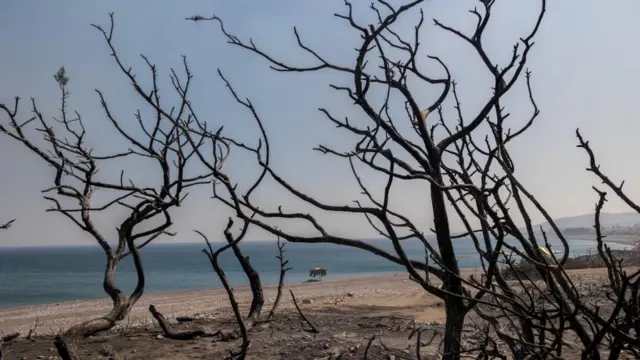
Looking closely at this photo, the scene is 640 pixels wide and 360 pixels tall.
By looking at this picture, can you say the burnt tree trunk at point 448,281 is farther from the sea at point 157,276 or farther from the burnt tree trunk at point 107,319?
the sea at point 157,276

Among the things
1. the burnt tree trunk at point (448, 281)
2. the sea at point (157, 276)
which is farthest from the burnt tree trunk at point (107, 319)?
the burnt tree trunk at point (448, 281)

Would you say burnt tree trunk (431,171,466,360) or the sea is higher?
the sea

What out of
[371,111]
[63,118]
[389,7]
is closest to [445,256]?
[371,111]

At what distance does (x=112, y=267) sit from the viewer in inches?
231

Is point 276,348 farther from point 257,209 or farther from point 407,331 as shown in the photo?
point 257,209

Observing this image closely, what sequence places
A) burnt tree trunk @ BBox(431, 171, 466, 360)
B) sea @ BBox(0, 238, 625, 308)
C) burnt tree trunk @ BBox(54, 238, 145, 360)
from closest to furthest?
1. burnt tree trunk @ BBox(431, 171, 466, 360)
2. burnt tree trunk @ BBox(54, 238, 145, 360)
3. sea @ BBox(0, 238, 625, 308)

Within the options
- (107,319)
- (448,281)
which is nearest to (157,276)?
(107,319)

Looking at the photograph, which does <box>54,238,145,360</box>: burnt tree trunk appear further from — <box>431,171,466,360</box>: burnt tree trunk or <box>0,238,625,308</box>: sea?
<box>431,171,466,360</box>: burnt tree trunk

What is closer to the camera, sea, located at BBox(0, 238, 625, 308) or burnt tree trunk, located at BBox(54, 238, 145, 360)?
burnt tree trunk, located at BBox(54, 238, 145, 360)

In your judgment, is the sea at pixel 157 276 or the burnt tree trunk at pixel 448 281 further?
the sea at pixel 157 276

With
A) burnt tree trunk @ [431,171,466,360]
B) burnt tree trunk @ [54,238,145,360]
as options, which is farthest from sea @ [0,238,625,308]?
burnt tree trunk @ [431,171,466,360]

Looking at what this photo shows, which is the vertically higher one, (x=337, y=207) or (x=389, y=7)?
(x=389, y=7)

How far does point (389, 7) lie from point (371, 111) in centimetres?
47

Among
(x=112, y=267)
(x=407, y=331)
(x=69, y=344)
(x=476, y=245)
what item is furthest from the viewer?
(x=407, y=331)
